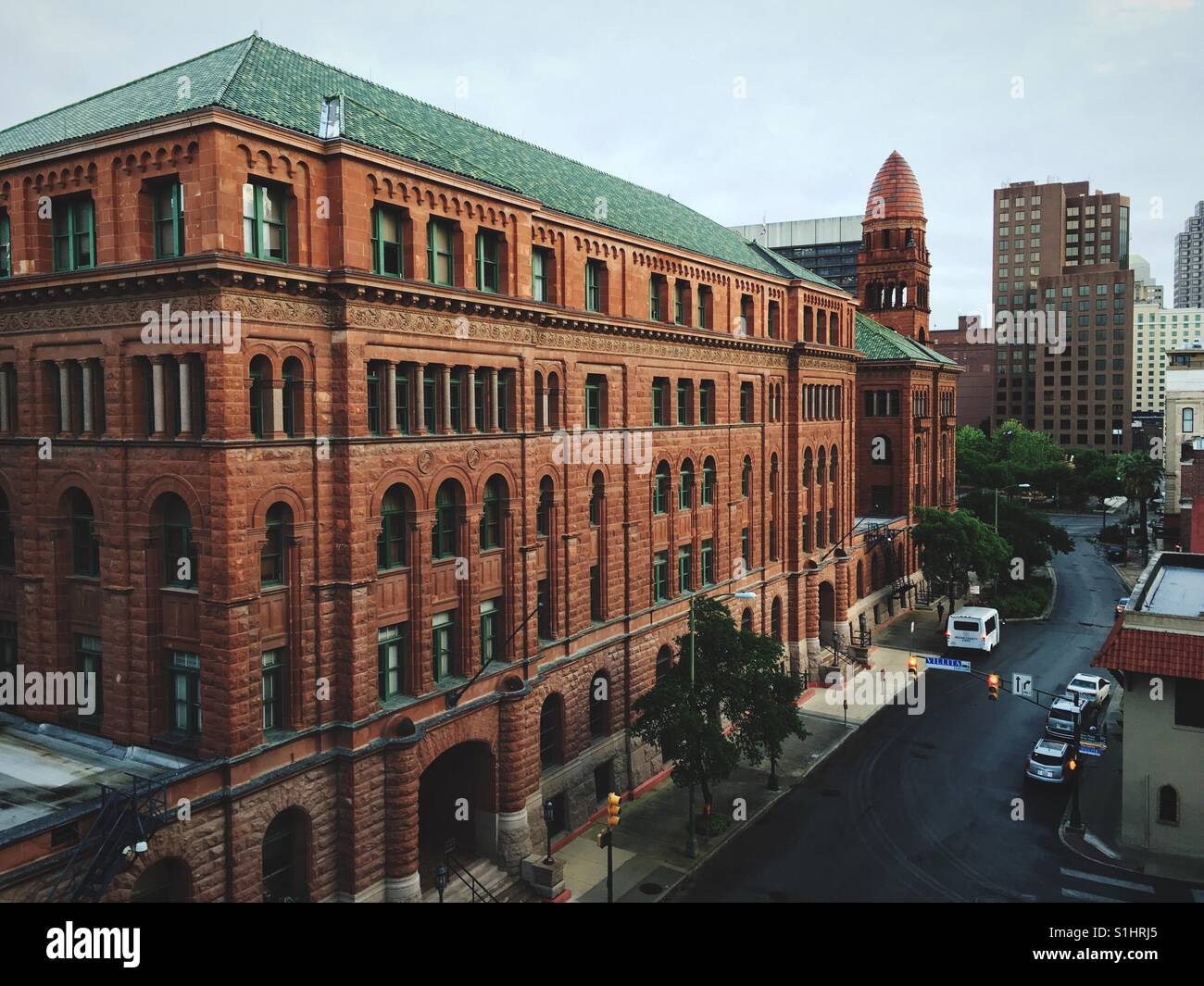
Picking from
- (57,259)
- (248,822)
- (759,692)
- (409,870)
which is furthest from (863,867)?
(57,259)

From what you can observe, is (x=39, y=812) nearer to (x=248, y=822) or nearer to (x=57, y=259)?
(x=248, y=822)

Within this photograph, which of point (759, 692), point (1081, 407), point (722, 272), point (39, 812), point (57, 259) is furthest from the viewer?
point (1081, 407)

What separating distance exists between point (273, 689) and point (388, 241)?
14.1 metres

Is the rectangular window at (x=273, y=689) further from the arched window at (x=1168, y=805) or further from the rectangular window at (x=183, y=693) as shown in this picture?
the arched window at (x=1168, y=805)

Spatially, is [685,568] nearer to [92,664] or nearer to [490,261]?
[490,261]

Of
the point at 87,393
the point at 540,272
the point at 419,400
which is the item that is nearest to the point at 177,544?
the point at 87,393

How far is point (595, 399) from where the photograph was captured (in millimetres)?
42062

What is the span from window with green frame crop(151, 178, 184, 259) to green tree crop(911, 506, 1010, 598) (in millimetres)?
60913

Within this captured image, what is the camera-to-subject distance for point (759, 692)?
39.2m

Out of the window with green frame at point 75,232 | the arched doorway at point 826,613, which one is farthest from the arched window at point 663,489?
the window with green frame at point 75,232

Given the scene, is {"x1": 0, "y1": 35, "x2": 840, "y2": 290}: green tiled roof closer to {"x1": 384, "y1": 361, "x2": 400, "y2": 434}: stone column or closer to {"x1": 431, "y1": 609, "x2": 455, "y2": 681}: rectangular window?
{"x1": 384, "y1": 361, "x2": 400, "y2": 434}: stone column

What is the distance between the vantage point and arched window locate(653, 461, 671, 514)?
1836 inches

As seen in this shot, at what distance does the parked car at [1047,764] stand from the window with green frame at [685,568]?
17.9 m
